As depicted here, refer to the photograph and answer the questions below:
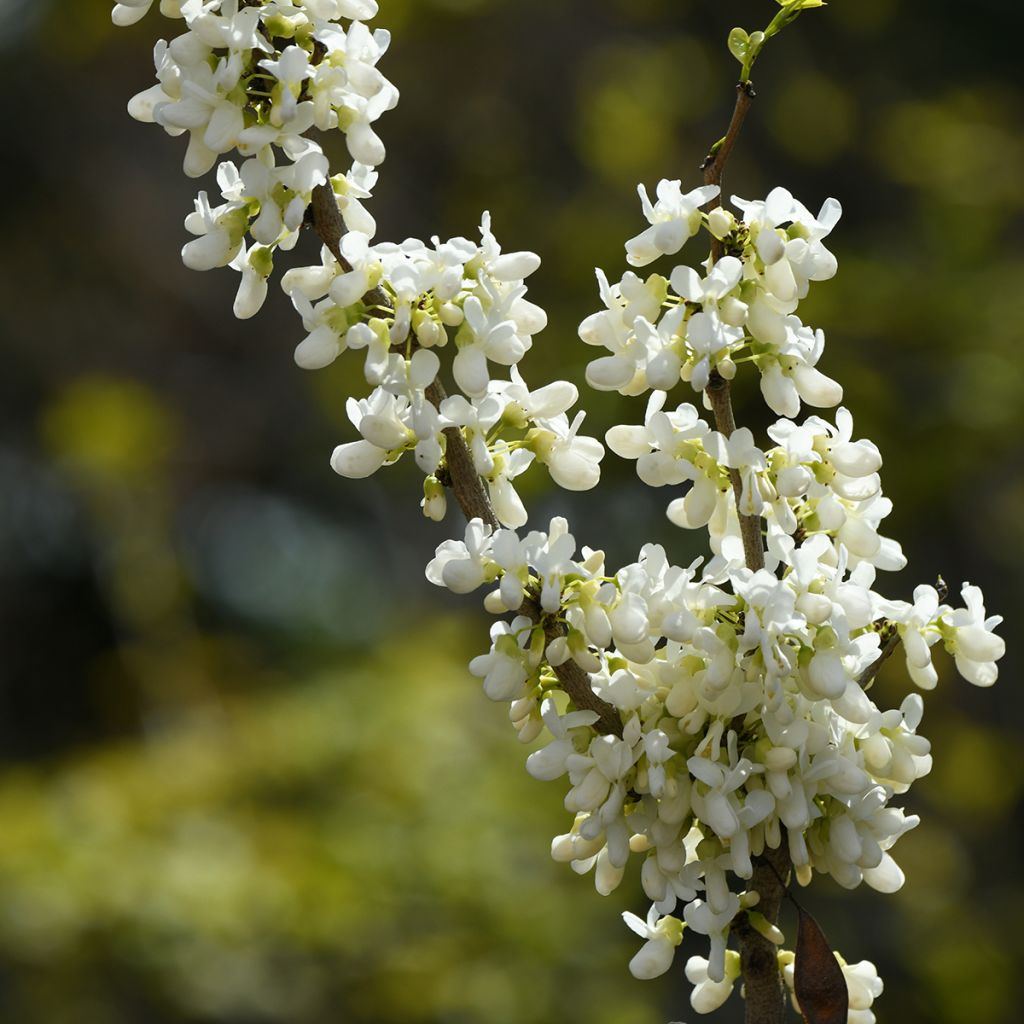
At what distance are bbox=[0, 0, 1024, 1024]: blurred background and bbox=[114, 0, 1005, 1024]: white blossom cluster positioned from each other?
7.84ft

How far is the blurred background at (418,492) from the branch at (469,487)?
239 cm

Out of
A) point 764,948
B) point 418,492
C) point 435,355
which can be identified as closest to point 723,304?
point 435,355

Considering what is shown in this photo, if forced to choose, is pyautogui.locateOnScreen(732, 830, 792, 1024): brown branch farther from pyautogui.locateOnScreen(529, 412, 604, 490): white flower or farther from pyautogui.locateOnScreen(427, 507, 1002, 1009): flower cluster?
pyautogui.locateOnScreen(529, 412, 604, 490): white flower

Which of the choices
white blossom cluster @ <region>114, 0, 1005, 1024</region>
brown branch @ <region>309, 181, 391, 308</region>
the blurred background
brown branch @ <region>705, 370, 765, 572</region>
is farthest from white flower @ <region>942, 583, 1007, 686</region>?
the blurred background

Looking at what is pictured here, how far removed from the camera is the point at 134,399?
483 cm

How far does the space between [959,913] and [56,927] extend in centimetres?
255

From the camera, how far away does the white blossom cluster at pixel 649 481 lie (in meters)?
0.74

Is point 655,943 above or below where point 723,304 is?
below

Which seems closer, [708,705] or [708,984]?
[708,705]

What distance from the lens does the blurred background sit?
10.3 feet

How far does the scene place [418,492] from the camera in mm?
4535

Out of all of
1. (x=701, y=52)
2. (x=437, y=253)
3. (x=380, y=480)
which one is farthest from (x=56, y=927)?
(x=701, y=52)

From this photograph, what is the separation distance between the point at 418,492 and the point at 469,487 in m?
3.75

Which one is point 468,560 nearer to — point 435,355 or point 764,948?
point 435,355
